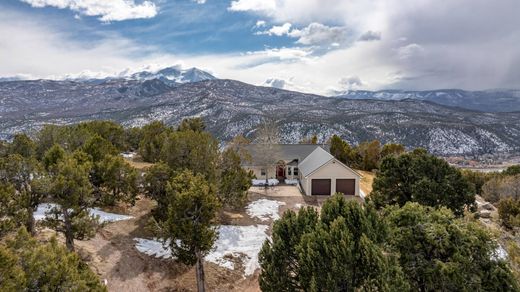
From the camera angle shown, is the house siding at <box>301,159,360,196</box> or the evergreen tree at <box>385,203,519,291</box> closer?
the evergreen tree at <box>385,203,519,291</box>

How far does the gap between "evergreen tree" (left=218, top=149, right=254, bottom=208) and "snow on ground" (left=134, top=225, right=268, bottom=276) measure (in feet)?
8.90

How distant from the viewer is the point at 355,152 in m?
63.7

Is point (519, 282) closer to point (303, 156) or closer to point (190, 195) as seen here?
point (190, 195)

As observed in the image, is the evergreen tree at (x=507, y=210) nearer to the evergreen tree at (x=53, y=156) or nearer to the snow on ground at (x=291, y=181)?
the snow on ground at (x=291, y=181)

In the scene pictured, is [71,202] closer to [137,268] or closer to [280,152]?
[137,268]

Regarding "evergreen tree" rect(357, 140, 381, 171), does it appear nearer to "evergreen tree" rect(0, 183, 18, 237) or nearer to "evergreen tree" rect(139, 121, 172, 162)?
"evergreen tree" rect(139, 121, 172, 162)

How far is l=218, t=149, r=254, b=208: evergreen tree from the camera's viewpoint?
1168 inches

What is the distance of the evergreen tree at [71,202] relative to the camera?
59.6 ft

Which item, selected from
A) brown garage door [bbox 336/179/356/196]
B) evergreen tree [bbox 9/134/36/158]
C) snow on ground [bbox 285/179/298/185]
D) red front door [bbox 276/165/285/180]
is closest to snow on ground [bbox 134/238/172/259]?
evergreen tree [bbox 9/134/36/158]

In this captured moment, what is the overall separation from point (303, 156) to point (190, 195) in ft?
115

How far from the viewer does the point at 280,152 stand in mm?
51094

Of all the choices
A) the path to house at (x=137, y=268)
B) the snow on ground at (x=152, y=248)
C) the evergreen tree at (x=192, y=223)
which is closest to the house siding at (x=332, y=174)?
the path to house at (x=137, y=268)

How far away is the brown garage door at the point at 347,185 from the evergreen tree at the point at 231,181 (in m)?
14.6

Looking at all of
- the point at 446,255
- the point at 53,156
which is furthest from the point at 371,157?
the point at 53,156
